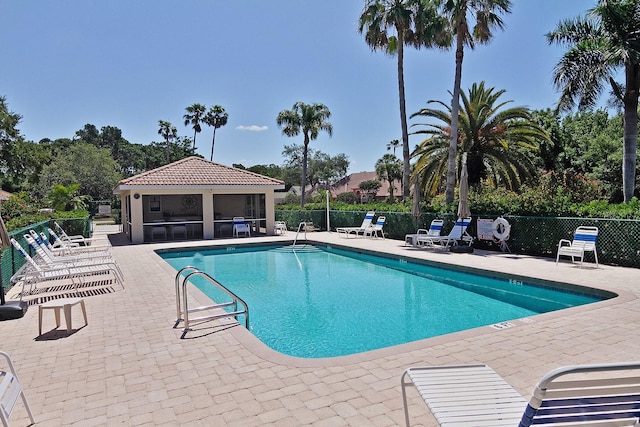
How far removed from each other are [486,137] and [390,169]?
111 feet

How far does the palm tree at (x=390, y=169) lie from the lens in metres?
51.4

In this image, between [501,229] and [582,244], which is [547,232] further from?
[582,244]

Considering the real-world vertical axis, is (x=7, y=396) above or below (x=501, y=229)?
below

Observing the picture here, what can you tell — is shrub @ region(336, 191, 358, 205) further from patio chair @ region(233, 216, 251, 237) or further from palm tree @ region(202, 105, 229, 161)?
patio chair @ region(233, 216, 251, 237)

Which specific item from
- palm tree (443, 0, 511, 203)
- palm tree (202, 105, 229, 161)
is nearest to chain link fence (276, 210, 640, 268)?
palm tree (443, 0, 511, 203)

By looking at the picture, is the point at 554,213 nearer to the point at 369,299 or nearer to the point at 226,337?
the point at 369,299

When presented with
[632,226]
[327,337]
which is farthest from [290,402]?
[632,226]

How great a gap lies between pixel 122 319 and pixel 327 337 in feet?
10.6

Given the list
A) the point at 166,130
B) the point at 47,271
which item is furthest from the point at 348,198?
the point at 47,271

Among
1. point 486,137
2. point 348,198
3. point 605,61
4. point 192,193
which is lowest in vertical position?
point 192,193

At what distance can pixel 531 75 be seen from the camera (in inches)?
811

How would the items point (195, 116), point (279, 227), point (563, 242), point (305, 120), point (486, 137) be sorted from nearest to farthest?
point (563, 242), point (486, 137), point (279, 227), point (305, 120), point (195, 116)

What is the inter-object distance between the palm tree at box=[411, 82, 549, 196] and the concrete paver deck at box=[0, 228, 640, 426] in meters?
12.0

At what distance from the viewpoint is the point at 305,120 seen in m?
32.6
